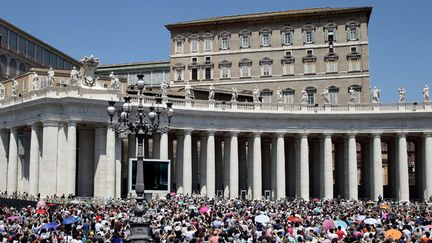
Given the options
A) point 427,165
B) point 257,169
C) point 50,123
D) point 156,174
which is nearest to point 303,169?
point 257,169

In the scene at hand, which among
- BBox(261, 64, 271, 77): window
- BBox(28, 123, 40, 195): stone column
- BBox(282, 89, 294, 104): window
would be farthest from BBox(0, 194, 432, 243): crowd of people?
BBox(261, 64, 271, 77): window

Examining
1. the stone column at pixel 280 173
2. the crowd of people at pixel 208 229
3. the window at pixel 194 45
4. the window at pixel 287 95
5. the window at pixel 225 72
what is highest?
the window at pixel 194 45

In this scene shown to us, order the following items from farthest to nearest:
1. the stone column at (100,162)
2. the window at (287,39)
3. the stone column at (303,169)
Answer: the window at (287,39) < the stone column at (303,169) < the stone column at (100,162)

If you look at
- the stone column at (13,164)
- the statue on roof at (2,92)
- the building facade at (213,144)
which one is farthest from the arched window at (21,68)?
the stone column at (13,164)

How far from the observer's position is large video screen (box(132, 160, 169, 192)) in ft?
181

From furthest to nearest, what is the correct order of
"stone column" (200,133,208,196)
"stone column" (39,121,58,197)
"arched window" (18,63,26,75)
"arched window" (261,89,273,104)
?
"arched window" (18,63,26,75), "arched window" (261,89,273,104), "stone column" (200,133,208,196), "stone column" (39,121,58,197)

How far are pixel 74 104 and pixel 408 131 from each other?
38.1 meters

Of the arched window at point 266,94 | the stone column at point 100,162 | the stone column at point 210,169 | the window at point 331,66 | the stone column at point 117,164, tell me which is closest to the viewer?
the stone column at point 100,162

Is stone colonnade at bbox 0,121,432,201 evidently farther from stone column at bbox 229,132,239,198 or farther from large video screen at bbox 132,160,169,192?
large video screen at bbox 132,160,169,192

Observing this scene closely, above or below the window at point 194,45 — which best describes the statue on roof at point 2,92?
below

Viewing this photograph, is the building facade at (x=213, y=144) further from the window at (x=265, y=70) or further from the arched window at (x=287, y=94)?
the window at (x=265, y=70)

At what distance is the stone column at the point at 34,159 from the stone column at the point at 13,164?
4.77 meters

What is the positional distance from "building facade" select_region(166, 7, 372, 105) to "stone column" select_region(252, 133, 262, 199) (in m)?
20.4

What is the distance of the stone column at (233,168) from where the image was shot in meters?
69.2
